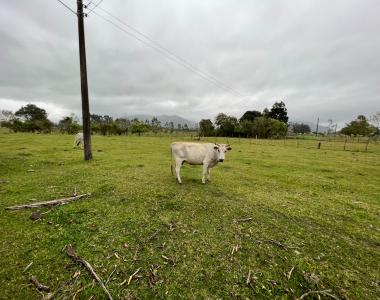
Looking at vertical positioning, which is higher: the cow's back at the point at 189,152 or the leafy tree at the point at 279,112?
the leafy tree at the point at 279,112

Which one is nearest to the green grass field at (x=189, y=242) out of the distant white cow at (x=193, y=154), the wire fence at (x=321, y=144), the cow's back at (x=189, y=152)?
the distant white cow at (x=193, y=154)

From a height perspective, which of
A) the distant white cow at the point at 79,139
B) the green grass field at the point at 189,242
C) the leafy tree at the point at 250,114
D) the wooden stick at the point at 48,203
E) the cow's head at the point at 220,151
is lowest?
the green grass field at the point at 189,242

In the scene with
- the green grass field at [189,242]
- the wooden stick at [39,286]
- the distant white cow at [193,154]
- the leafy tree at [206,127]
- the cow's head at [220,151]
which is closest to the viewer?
the wooden stick at [39,286]

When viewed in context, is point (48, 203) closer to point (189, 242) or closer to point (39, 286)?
point (39, 286)

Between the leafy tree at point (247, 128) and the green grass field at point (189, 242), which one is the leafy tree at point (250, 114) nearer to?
the leafy tree at point (247, 128)

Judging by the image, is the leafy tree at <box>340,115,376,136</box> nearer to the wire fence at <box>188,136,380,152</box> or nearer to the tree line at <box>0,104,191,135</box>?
the wire fence at <box>188,136,380,152</box>

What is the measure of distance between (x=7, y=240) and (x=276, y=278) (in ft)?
18.5

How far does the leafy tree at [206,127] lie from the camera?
8338 centimetres

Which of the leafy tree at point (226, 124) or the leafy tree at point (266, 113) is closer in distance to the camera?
the leafy tree at point (226, 124)

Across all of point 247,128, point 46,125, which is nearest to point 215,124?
point 247,128

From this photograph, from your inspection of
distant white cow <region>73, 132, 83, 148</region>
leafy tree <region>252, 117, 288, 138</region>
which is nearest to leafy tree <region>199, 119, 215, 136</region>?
leafy tree <region>252, 117, 288, 138</region>

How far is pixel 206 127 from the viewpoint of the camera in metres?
83.7

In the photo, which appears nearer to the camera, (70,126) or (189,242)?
(189,242)

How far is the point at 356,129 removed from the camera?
233ft
